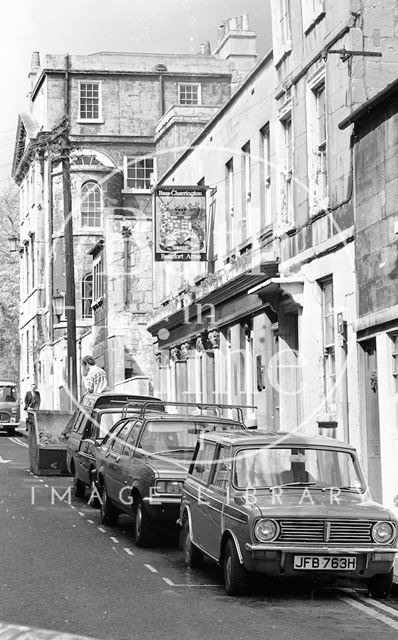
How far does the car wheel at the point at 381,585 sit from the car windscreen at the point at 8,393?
4113cm

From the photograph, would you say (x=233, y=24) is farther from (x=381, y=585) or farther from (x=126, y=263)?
(x=381, y=585)

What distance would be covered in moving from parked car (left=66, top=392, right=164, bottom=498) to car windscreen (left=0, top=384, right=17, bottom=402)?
2882 centimetres

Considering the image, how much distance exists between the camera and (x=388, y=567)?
10.5 m

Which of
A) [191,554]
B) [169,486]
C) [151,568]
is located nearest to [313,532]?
[191,554]

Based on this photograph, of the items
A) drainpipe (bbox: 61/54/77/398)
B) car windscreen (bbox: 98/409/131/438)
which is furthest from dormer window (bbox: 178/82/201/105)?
car windscreen (bbox: 98/409/131/438)

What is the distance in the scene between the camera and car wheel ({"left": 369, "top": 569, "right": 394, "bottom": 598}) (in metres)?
10.7

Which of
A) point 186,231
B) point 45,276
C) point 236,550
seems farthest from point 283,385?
point 45,276

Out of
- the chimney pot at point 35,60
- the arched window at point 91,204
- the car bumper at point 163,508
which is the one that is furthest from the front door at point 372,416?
the chimney pot at point 35,60

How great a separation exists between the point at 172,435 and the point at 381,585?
17.4ft

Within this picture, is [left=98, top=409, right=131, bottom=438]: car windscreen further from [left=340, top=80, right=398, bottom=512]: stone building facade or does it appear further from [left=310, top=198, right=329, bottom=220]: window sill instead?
[left=340, top=80, right=398, bottom=512]: stone building facade

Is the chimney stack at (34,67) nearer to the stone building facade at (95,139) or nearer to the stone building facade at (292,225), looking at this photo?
the stone building facade at (95,139)

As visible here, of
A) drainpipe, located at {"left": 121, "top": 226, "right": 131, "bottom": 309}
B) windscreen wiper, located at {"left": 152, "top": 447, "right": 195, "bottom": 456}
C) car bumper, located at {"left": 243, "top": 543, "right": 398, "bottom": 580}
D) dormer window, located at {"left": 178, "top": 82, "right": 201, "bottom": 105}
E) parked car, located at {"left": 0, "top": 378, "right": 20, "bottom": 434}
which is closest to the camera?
car bumper, located at {"left": 243, "top": 543, "right": 398, "bottom": 580}

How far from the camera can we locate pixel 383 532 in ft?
34.6

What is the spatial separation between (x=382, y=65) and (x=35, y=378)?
4415 cm
